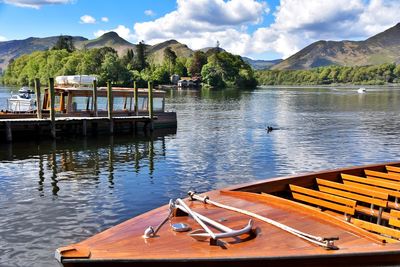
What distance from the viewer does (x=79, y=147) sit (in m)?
32.6

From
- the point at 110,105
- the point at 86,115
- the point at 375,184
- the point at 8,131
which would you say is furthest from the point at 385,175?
the point at 86,115

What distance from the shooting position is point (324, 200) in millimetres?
A: 11070

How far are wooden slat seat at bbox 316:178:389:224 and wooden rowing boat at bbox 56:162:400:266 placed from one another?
→ 27mm

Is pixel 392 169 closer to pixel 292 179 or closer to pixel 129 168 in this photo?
pixel 292 179

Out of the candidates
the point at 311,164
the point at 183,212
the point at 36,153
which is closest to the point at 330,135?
the point at 311,164

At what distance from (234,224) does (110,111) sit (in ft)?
103

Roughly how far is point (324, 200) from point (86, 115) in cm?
3142

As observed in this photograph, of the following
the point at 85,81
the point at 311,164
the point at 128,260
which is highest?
the point at 85,81

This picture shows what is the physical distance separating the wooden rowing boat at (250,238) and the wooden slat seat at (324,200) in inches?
1.0

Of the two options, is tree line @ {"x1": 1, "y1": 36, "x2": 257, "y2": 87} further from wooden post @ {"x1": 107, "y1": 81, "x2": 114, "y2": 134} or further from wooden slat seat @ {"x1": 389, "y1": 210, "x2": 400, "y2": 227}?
wooden slat seat @ {"x1": 389, "y1": 210, "x2": 400, "y2": 227}

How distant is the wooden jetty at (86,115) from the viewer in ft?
114

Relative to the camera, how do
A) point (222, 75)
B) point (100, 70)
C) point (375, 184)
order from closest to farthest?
1. point (375, 184)
2. point (100, 70)
3. point (222, 75)

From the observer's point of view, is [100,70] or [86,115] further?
[100,70]

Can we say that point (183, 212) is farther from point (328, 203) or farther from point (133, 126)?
point (133, 126)
